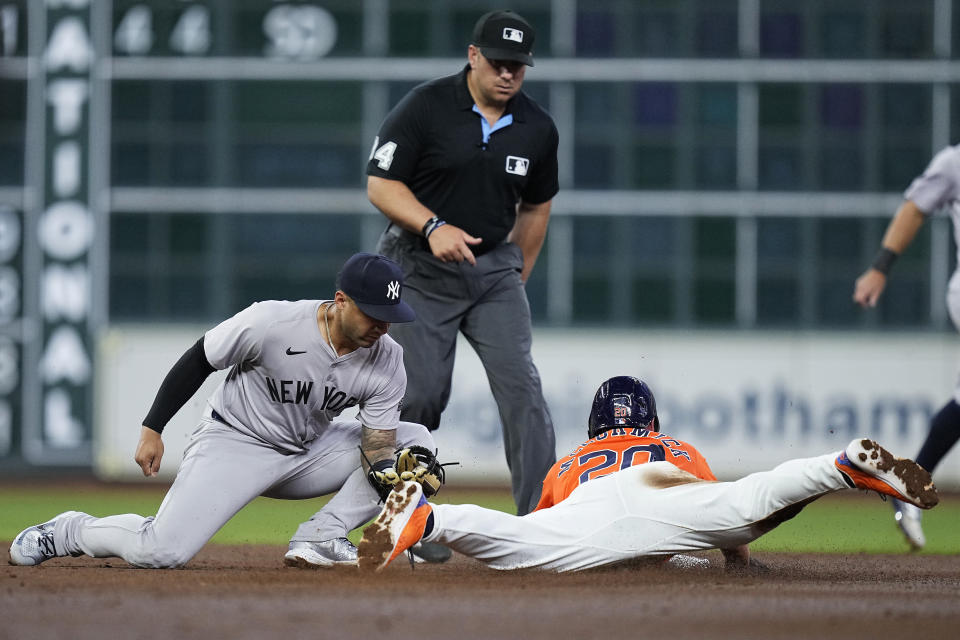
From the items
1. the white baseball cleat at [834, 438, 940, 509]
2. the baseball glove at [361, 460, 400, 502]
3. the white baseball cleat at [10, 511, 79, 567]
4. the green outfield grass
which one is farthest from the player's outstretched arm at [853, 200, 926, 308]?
the white baseball cleat at [10, 511, 79, 567]

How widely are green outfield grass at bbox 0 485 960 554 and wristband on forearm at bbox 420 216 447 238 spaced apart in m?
2.60

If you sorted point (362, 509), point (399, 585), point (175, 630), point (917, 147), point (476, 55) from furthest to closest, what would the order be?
point (917, 147), point (476, 55), point (362, 509), point (399, 585), point (175, 630)

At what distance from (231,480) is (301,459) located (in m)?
0.34

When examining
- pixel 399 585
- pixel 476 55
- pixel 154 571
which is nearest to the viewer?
pixel 399 585

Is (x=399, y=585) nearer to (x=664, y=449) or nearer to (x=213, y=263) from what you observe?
(x=664, y=449)

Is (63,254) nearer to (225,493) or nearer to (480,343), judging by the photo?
(480,343)

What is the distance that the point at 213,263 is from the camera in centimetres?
1598

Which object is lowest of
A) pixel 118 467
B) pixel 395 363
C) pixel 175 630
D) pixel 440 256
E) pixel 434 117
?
pixel 118 467

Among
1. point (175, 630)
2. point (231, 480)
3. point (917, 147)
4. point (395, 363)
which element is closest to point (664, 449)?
point (395, 363)

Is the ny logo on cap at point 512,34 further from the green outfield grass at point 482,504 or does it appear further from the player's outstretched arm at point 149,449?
the green outfield grass at point 482,504

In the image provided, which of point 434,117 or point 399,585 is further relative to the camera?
point 434,117

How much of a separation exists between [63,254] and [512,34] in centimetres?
1071

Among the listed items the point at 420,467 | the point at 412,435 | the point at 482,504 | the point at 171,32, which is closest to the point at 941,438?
the point at 412,435

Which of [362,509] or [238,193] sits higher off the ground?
[238,193]
